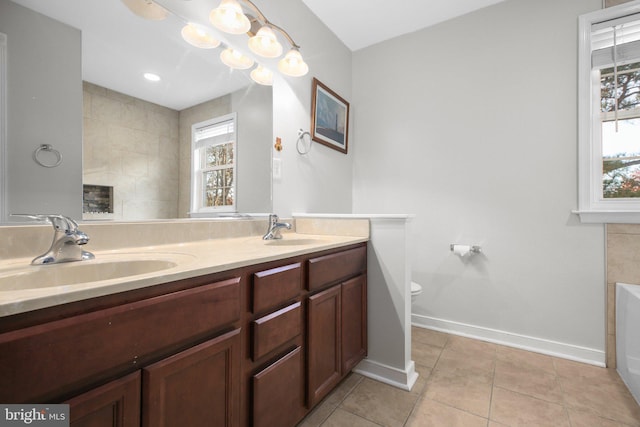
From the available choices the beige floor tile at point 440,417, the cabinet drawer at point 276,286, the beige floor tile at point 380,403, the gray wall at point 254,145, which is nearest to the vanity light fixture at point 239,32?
the gray wall at point 254,145

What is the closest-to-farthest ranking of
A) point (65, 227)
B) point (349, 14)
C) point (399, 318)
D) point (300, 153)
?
point (65, 227) → point (399, 318) → point (300, 153) → point (349, 14)

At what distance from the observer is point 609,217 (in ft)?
5.84

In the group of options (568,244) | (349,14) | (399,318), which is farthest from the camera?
(349,14)

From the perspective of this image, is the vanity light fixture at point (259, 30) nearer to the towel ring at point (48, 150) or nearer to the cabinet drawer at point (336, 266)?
the towel ring at point (48, 150)

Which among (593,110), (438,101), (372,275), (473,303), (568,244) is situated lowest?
(473,303)

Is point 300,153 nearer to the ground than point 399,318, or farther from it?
farther from it

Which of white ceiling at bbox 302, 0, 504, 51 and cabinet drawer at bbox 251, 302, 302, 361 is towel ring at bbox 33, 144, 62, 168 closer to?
cabinet drawer at bbox 251, 302, 302, 361

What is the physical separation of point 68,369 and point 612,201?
2.73 meters

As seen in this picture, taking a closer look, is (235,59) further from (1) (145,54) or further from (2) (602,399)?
(2) (602,399)

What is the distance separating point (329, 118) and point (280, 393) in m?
2.05

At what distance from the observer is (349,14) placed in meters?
2.29

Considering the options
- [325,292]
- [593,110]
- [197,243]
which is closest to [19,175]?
[197,243]

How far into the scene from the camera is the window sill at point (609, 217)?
5.64 ft

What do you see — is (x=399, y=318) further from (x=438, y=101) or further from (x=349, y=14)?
(x=349, y=14)
